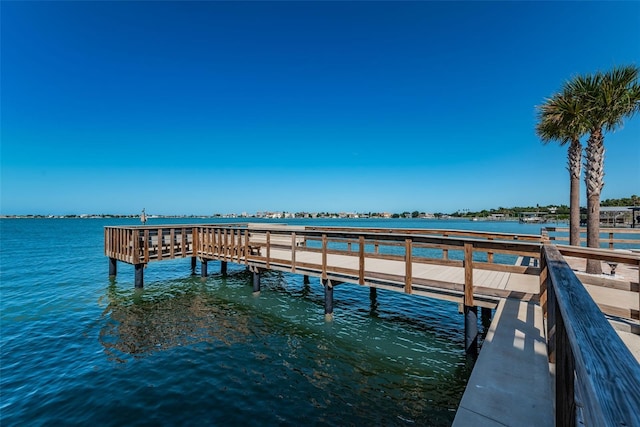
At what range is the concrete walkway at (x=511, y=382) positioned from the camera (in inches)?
107

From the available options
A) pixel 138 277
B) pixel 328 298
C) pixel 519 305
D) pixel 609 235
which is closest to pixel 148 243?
pixel 138 277

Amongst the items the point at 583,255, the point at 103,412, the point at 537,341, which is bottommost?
the point at 103,412

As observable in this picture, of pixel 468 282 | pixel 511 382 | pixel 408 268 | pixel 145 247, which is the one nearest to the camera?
pixel 511 382

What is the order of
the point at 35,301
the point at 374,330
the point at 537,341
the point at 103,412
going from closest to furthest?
the point at 537,341 < the point at 103,412 < the point at 374,330 < the point at 35,301

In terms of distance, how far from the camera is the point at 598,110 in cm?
991

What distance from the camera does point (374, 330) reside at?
790cm

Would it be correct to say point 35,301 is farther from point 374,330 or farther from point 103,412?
point 374,330

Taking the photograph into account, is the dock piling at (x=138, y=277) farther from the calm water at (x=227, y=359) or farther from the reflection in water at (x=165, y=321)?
Answer: the calm water at (x=227, y=359)

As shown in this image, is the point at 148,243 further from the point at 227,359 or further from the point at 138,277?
the point at 227,359

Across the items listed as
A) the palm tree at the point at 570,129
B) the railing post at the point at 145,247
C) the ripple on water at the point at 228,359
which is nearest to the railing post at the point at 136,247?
the railing post at the point at 145,247

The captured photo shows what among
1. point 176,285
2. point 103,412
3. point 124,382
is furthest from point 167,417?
point 176,285

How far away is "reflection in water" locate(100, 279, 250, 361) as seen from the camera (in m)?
7.16

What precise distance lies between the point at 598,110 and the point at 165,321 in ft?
49.2

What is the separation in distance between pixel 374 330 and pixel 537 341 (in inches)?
171
